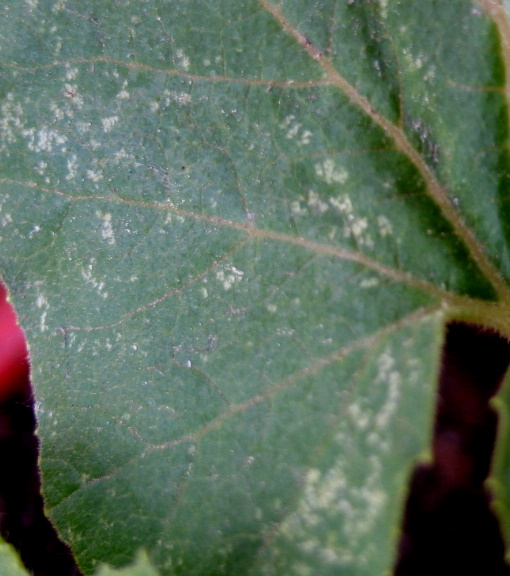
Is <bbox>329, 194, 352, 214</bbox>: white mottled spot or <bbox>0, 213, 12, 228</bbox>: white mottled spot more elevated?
<bbox>329, 194, 352, 214</bbox>: white mottled spot

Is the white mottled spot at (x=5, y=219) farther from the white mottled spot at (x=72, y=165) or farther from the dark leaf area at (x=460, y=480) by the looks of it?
the dark leaf area at (x=460, y=480)

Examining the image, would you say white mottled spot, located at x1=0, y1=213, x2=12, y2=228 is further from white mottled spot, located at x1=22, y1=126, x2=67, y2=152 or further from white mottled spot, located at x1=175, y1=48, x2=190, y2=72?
white mottled spot, located at x1=175, y1=48, x2=190, y2=72

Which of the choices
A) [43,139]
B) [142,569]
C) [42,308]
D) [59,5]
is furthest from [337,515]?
[59,5]

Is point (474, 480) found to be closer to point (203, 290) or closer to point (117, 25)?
point (203, 290)

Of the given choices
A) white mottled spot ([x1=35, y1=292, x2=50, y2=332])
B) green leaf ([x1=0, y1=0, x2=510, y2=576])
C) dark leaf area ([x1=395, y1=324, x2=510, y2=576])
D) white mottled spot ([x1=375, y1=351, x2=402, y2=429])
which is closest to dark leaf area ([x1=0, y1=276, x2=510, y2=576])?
dark leaf area ([x1=395, y1=324, x2=510, y2=576])

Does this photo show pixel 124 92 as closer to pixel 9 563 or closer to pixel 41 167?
pixel 41 167

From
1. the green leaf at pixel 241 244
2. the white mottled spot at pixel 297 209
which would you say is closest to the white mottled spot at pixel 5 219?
the green leaf at pixel 241 244

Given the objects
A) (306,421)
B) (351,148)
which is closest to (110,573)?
(306,421)
